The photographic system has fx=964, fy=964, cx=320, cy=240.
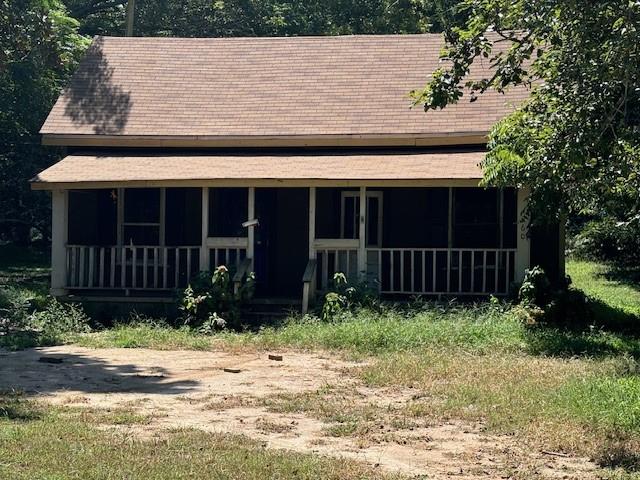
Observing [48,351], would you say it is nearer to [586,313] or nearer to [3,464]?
[3,464]

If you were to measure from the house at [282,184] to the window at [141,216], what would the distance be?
1.1 inches

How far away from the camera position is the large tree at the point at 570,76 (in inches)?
345

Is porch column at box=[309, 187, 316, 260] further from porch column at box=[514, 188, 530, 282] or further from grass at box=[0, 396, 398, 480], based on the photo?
grass at box=[0, 396, 398, 480]

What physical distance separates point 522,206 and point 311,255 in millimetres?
3641

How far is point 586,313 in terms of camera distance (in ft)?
49.3

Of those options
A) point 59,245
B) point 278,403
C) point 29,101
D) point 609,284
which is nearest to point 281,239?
point 59,245

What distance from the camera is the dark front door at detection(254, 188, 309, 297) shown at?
60.7 ft

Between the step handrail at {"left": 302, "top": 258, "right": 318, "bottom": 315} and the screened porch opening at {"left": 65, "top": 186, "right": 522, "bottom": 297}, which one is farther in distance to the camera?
the screened porch opening at {"left": 65, "top": 186, "right": 522, "bottom": 297}

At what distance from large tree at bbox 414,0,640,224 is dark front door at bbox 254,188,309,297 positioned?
26.7ft

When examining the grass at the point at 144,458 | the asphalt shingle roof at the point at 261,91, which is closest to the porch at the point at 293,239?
the asphalt shingle roof at the point at 261,91

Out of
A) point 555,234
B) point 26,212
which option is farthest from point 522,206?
point 26,212

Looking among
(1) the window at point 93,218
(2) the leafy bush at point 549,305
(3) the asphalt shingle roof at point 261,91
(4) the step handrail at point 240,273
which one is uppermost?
(3) the asphalt shingle roof at point 261,91

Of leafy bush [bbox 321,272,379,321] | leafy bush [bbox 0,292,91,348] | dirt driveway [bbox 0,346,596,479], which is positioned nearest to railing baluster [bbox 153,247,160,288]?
leafy bush [bbox 0,292,91,348]

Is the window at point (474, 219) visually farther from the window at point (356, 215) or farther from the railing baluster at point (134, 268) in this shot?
the railing baluster at point (134, 268)
